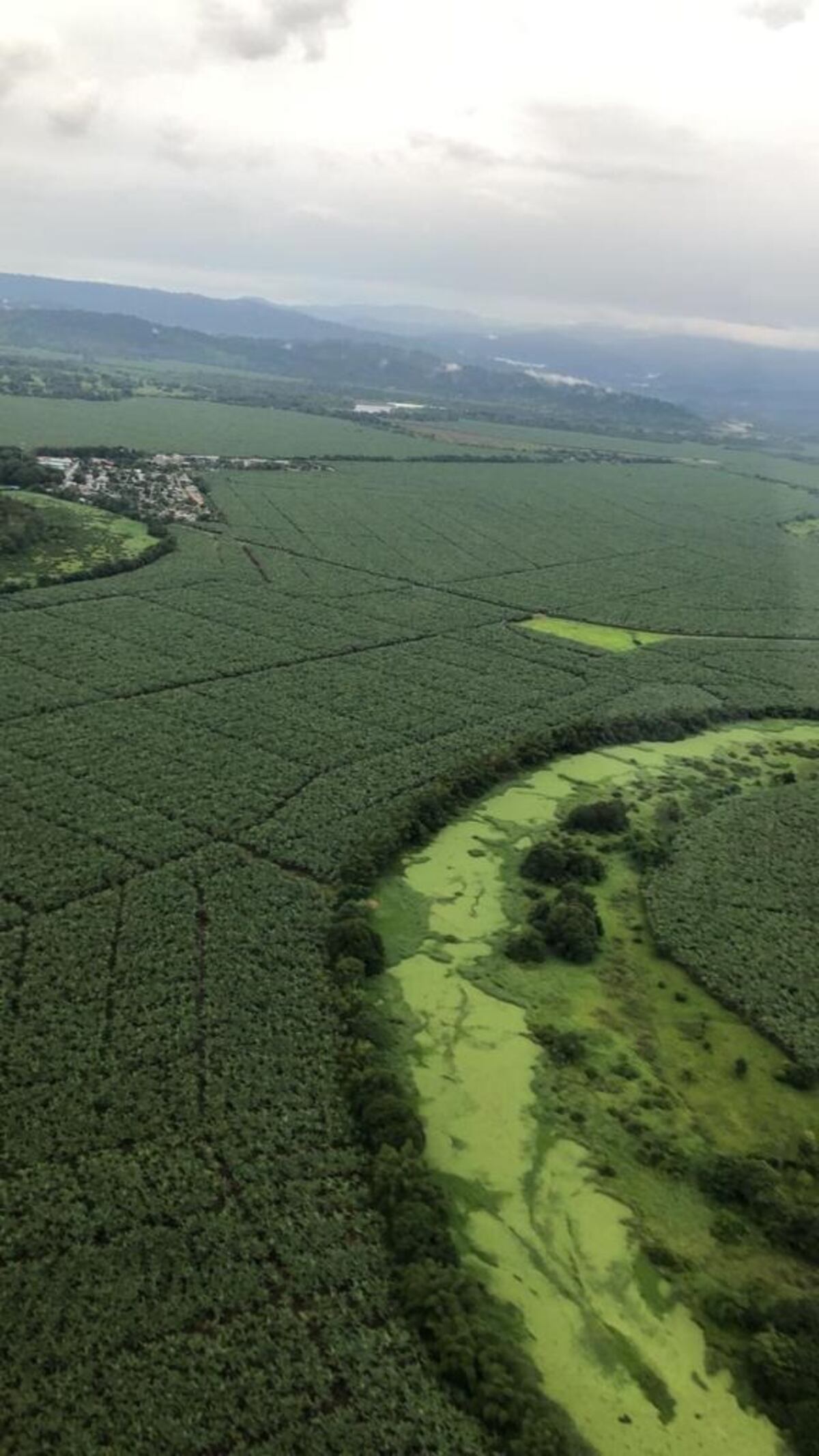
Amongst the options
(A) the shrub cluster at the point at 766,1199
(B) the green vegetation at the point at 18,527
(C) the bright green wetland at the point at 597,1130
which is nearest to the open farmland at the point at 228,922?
(C) the bright green wetland at the point at 597,1130

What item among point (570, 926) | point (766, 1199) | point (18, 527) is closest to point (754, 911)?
point (570, 926)

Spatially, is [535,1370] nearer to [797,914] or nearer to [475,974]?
[475,974]

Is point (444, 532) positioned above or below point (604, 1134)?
above

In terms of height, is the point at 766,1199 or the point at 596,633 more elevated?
the point at 596,633

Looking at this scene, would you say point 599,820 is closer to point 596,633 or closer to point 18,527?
point 596,633

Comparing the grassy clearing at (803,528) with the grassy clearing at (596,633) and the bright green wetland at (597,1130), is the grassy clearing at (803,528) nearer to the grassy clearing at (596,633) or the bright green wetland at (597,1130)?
the grassy clearing at (596,633)

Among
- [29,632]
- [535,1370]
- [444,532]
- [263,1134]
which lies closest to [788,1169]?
[535,1370]
